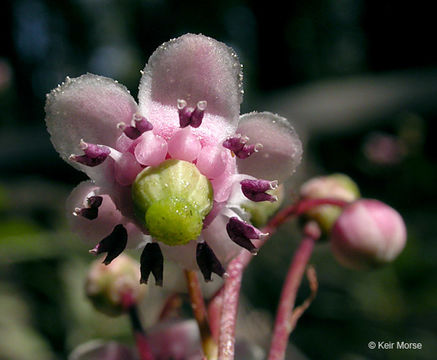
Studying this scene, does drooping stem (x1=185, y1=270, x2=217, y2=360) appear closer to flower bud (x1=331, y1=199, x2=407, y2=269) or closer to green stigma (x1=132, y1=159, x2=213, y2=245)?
green stigma (x1=132, y1=159, x2=213, y2=245)

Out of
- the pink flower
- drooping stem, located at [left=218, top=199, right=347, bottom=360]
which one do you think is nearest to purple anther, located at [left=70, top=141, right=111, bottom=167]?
the pink flower

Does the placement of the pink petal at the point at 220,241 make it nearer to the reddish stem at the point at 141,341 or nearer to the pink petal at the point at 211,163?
the pink petal at the point at 211,163

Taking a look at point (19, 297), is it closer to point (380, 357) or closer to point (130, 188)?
point (380, 357)

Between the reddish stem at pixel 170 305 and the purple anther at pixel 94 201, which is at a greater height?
the purple anther at pixel 94 201

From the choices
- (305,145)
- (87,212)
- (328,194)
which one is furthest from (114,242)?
(305,145)

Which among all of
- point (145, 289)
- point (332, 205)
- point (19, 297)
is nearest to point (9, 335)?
point (19, 297)

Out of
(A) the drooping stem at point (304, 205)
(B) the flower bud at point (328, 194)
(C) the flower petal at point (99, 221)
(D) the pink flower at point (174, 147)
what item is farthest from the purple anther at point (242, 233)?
(B) the flower bud at point (328, 194)

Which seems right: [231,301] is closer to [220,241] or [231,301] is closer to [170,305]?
[220,241]
